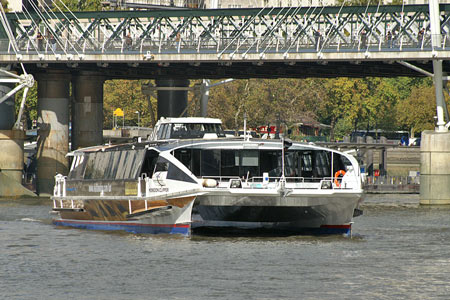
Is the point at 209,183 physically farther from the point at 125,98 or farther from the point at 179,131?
the point at 125,98

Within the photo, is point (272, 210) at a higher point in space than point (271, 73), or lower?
lower

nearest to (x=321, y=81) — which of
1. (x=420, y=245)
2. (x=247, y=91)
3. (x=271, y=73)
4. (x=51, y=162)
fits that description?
(x=247, y=91)

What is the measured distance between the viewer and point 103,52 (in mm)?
82938

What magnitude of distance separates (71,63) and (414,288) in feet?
190

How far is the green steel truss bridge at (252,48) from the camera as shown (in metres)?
78.7

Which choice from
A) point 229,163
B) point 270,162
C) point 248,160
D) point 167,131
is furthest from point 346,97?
point 229,163

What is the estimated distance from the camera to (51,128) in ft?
296

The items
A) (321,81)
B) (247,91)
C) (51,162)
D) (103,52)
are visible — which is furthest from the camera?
(321,81)

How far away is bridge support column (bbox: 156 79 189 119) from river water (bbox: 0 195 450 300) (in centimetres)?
4864

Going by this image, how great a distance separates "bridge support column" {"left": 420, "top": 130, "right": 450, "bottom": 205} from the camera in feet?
253

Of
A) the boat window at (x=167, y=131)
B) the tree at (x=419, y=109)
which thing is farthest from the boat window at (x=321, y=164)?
the tree at (x=419, y=109)

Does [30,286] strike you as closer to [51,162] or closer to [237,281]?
[237,281]

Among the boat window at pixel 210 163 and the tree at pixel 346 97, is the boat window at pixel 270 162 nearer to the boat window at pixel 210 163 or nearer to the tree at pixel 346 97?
the boat window at pixel 210 163

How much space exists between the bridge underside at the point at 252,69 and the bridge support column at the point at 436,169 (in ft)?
26.5
